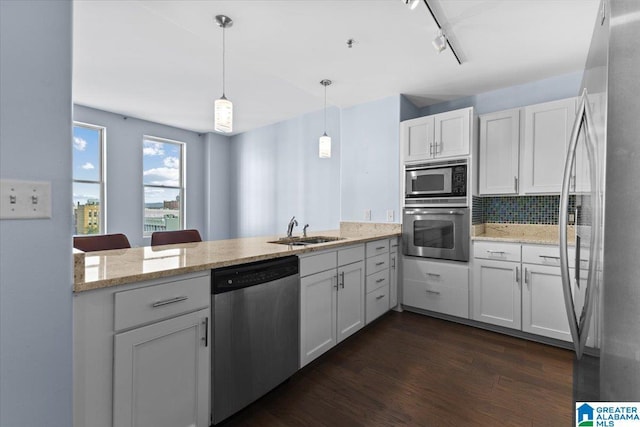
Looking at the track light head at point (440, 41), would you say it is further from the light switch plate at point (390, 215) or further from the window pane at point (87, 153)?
the window pane at point (87, 153)

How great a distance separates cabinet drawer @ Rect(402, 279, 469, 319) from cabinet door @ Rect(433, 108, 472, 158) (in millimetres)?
1318

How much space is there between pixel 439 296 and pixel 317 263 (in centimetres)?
167

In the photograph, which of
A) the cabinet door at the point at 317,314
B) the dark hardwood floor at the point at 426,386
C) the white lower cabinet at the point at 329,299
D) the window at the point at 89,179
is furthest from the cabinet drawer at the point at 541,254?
the window at the point at 89,179

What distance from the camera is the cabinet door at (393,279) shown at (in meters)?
3.16

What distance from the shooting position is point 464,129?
2.98m

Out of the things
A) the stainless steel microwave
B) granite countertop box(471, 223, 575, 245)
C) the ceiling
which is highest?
the ceiling

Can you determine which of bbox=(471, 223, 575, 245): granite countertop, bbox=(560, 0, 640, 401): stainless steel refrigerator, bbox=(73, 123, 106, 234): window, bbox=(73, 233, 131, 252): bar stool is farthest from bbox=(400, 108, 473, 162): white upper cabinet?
bbox=(73, 123, 106, 234): window

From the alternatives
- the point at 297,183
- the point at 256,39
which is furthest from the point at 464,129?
the point at 297,183

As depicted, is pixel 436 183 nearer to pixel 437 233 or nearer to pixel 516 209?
pixel 437 233

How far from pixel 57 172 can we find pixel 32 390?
71 centimetres

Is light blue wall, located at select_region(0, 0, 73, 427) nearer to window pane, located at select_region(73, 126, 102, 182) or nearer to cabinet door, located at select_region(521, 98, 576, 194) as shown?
cabinet door, located at select_region(521, 98, 576, 194)

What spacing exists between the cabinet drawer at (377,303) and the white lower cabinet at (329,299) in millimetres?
115

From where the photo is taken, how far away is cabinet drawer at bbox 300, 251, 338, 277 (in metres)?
2.00

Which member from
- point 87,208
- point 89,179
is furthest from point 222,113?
point 87,208
